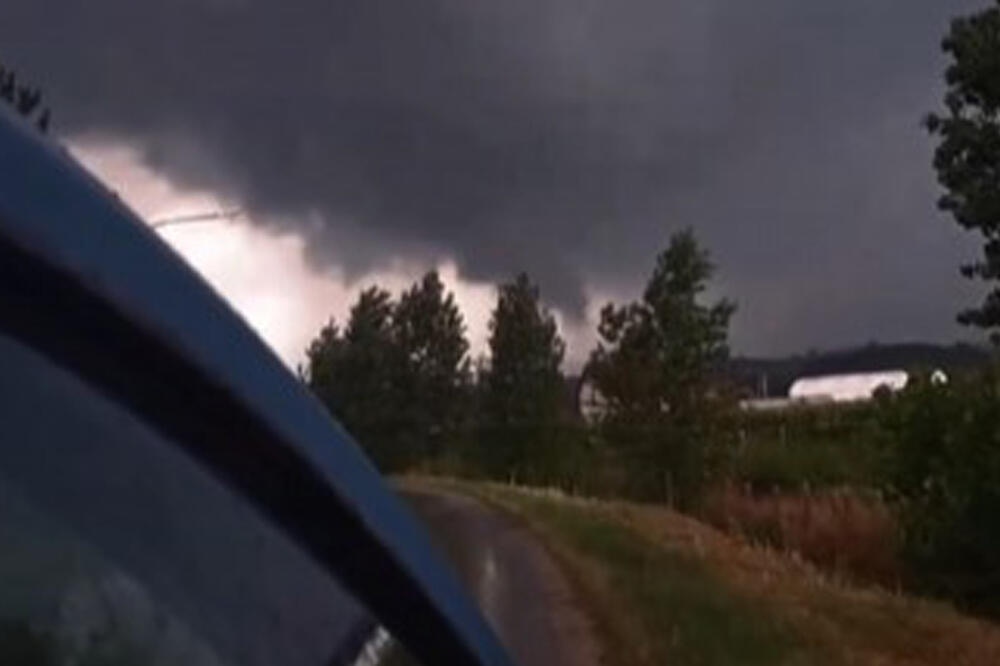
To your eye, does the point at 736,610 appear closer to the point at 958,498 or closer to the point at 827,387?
the point at 958,498

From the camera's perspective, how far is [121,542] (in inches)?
73.3

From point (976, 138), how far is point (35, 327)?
3093 cm

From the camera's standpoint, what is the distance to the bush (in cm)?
2508

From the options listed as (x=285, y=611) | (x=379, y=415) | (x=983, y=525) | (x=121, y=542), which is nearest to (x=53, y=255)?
(x=121, y=542)

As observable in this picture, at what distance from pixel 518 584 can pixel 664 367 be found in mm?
28122

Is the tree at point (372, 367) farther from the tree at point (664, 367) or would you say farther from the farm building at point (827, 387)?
the farm building at point (827, 387)

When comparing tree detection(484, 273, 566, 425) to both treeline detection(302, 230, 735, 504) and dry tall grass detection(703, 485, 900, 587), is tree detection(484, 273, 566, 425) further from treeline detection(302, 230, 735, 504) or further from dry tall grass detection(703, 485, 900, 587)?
dry tall grass detection(703, 485, 900, 587)

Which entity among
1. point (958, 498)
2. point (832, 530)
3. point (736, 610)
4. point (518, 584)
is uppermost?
point (958, 498)

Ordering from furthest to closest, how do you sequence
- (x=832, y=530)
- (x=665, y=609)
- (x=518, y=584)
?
(x=832, y=530) < (x=518, y=584) < (x=665, y=609)

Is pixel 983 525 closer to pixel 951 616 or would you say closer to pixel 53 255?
pixel 951 616

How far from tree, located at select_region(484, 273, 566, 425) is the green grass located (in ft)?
92.9

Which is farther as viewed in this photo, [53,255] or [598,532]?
[598,532]

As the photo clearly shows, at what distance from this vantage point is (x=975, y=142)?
3203 centimetres

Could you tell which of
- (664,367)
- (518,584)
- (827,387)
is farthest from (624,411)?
(827,387)
